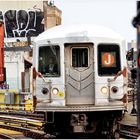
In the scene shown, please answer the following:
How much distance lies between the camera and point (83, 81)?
38.3 ft

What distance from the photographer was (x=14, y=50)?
142 feet

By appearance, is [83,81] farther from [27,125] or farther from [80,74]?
[27,125]

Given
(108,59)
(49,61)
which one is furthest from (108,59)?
(49,61)

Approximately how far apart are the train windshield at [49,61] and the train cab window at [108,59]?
3.38 feet

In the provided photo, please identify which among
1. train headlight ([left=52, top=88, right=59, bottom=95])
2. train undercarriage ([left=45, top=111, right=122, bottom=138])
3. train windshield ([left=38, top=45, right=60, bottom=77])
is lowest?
train undercarriage ([left=45, top=111, right=122, bottom=138])

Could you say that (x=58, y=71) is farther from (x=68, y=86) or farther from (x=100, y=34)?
(x=100, y=34)

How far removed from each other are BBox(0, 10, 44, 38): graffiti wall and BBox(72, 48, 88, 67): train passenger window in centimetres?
4420

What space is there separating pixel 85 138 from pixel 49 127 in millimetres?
988

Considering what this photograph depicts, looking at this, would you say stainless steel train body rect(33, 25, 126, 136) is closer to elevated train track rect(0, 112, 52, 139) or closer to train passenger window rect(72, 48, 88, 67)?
train passenger window rect(72, 48, 88, 67)

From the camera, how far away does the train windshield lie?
1178 cm

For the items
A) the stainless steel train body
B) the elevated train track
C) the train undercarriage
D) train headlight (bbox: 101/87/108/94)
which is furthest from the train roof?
the elevated train track

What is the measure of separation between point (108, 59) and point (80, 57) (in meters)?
0.69

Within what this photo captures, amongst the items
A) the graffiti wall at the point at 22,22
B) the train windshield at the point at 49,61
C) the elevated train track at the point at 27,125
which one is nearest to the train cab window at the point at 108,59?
the train windshield at the point at 49,61

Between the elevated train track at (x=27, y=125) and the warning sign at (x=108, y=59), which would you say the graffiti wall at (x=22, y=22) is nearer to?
the elevated train track at (x=27, y=125)
